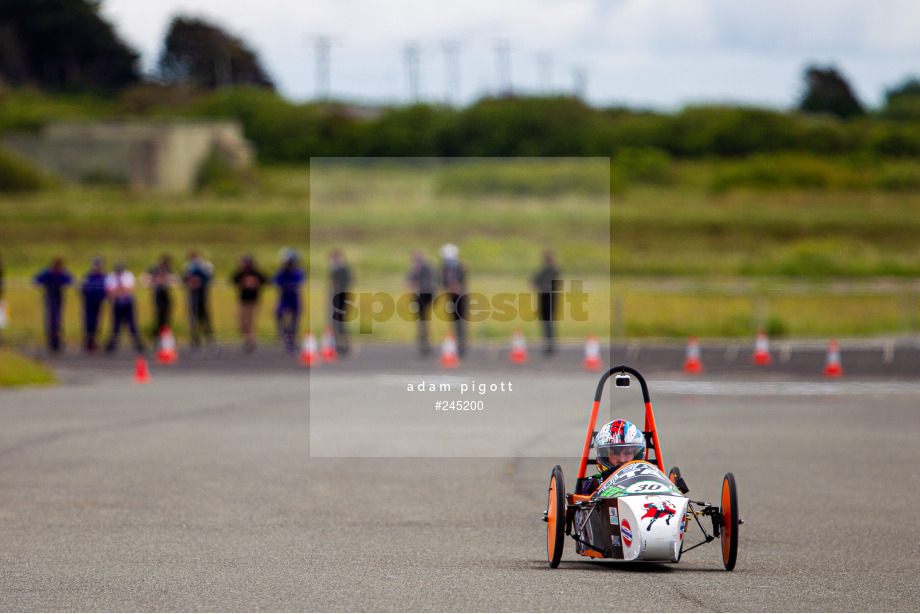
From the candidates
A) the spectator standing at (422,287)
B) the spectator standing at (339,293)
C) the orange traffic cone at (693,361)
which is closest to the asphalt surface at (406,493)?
the orange traffic cone at (693,361)

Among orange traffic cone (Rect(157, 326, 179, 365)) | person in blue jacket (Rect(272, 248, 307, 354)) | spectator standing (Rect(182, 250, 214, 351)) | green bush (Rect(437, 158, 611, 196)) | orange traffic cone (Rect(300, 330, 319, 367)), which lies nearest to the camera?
orange traffic cone (Rect(300, 330, 319, 367))

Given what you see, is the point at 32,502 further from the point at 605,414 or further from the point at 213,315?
the point at 213,315

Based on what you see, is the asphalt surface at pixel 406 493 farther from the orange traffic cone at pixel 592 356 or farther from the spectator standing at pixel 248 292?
the spectator standing at pixel 248 292

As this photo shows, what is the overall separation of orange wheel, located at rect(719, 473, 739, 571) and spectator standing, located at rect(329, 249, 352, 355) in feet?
62.7

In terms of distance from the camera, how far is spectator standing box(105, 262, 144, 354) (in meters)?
27.5

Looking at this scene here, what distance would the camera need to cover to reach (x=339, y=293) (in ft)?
89.1

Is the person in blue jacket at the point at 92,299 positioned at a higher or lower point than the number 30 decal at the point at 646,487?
higher

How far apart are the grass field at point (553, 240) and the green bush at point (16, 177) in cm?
133

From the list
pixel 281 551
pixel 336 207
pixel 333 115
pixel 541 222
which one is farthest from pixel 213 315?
pixel 333 115

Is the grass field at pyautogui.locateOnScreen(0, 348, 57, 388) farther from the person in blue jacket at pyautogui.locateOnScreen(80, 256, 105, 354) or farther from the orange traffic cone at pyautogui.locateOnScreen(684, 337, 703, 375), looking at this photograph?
the orange traffic cone at pyautogui.locateOnScreen(684, 337, 703, 375)

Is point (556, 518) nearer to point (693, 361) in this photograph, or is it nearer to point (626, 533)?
point (626, 533)

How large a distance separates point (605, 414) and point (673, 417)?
890 millimetres

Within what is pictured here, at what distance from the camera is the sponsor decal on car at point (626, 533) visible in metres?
7.90

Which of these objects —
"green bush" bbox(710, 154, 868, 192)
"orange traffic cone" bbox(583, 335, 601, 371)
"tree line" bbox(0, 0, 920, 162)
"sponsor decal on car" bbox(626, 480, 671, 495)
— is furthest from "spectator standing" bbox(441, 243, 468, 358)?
"tree line" bbox(0, 0, 920, 162)
